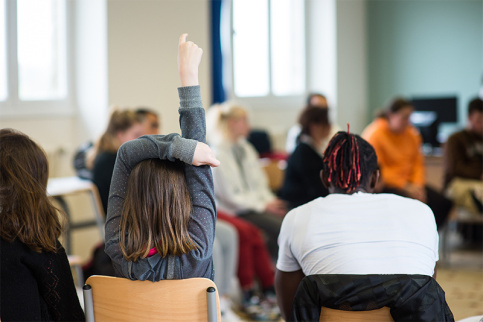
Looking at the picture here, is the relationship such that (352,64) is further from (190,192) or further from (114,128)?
(190,192)

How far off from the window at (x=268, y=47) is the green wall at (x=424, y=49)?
1.03 metres

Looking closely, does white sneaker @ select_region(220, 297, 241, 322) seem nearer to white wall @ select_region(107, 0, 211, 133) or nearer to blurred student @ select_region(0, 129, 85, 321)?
blurred student @ select_region(0, 129, 85, 321)

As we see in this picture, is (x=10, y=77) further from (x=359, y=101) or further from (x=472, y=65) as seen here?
(x=472, y=65)

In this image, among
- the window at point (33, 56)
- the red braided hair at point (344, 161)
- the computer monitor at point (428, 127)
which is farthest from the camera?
the computer monitor at point (428, 127)

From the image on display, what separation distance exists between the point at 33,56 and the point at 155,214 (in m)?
3.65

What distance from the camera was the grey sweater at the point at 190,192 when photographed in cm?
159

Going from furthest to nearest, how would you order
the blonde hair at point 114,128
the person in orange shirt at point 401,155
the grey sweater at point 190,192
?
the person in orange shirt at point 401,155
the blonde hair at point 114,128
the grey sweater at point 190,192

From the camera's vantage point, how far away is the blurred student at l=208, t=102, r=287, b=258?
392 centimetres

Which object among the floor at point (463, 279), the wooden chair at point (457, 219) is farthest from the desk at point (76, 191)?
the wooden chair at point (457, 219)

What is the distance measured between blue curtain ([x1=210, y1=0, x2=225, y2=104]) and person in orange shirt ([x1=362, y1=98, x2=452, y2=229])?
5.18 ft

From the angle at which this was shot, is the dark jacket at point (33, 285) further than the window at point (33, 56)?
No

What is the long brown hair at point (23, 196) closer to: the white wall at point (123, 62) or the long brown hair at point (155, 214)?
the long brown hair at point (155, 214)

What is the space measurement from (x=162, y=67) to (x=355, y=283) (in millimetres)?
3842

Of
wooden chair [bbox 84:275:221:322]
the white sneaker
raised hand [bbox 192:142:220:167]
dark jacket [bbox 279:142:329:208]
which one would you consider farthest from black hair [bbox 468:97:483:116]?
wooden chair [bbox 84:275:221:322]
